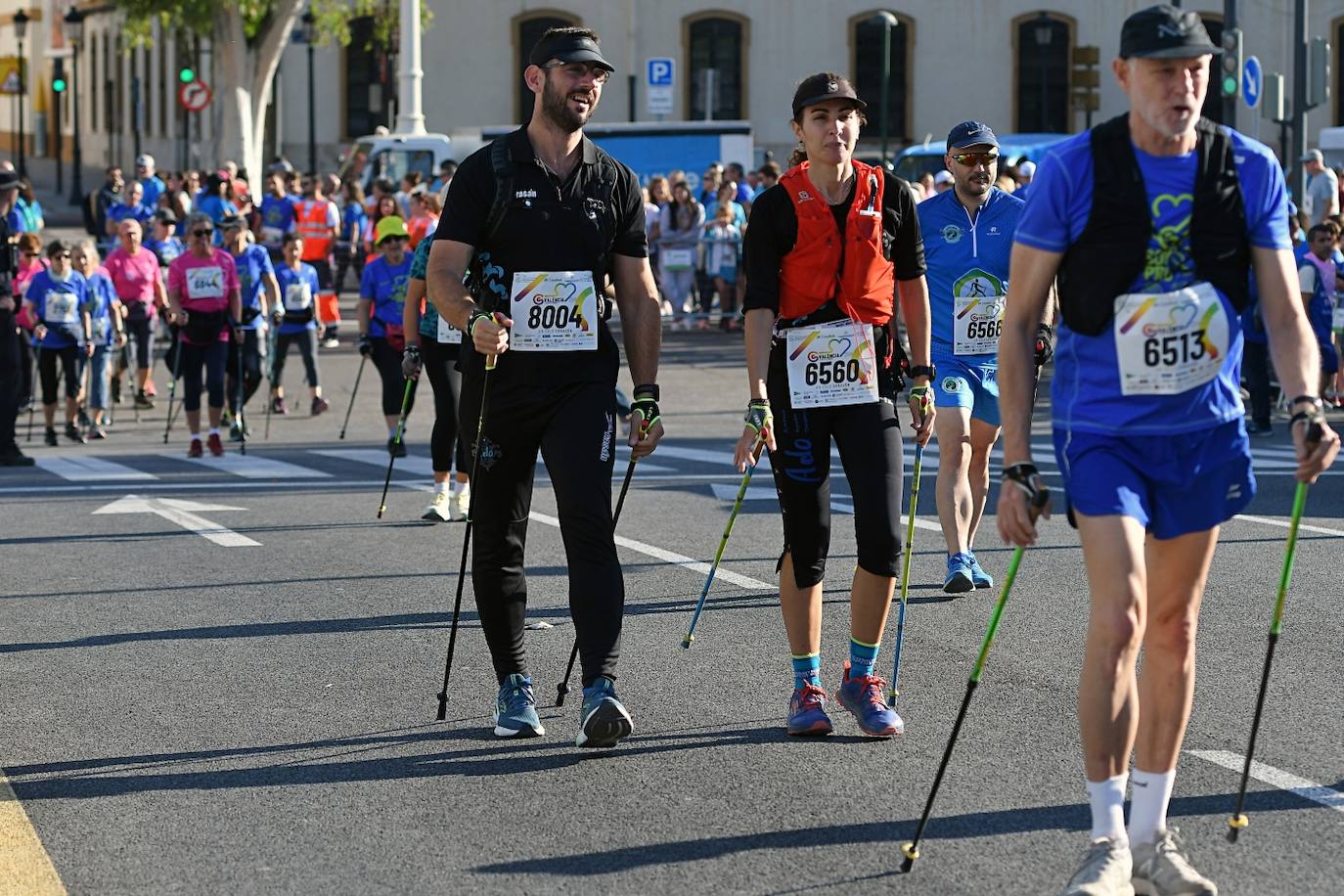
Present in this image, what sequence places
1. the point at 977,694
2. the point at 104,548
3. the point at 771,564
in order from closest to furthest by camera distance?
the point at 977,694 < the point at 771,564 < the point at 104,548

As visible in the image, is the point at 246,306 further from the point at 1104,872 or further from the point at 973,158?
the point at 1104,872

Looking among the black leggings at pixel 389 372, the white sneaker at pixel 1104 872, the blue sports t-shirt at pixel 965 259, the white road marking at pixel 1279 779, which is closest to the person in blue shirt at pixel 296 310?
the black leggings at pixel 389 372

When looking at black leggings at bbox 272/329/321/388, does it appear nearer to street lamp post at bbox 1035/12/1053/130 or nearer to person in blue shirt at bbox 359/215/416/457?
person in blue shirt at bbox 359/215/416/457

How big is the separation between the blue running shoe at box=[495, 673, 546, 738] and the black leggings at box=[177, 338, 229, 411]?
11191 mm

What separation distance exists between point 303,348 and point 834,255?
1455 cm

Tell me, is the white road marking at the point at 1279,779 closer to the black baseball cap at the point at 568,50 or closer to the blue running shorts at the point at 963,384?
the black baseball cap at the point at 568,50

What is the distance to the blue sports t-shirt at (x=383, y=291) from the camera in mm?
15461

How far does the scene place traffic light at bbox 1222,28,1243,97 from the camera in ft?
80.1

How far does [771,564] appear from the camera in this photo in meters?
10.9

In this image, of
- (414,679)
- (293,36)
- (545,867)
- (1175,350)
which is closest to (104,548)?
(414,679)

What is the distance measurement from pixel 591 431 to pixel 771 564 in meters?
4.22

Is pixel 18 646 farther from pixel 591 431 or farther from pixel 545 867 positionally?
pixel 545 867

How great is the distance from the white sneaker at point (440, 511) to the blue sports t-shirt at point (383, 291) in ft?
8.64

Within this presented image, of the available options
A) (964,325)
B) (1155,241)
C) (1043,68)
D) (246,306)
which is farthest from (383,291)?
(1043,68)
